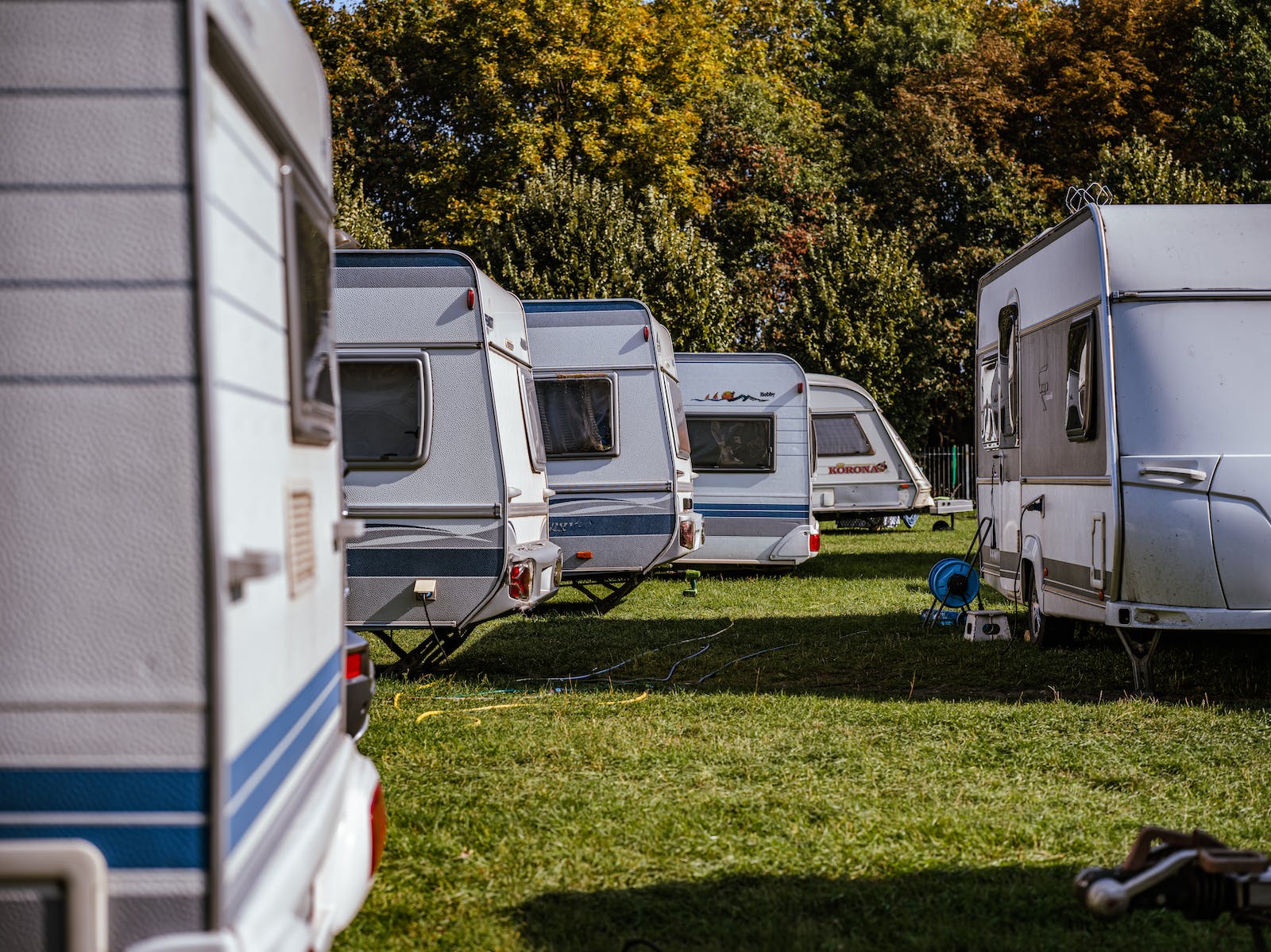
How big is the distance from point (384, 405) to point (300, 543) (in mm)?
5210

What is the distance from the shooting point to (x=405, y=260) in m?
8.20

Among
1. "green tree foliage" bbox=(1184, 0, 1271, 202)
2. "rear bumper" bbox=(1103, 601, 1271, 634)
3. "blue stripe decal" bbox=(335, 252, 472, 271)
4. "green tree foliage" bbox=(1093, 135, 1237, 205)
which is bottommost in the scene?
"rear bumper" bbox=(1103, 601, 1271, 634)

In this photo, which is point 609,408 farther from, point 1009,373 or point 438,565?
point 438,565

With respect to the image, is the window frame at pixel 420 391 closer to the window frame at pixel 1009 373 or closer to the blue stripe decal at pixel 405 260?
the blue stripe decal at pixel 405 260

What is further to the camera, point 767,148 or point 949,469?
point 949,469

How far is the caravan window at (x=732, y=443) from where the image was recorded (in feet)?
52.0

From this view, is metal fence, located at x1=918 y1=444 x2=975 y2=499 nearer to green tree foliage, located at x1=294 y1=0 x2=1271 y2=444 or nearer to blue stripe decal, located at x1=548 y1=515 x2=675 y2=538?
green tree foliage, located at x1=294 y1=0 x2=1271 y2=444

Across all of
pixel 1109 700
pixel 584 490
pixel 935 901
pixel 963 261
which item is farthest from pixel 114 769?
pixel 963 261

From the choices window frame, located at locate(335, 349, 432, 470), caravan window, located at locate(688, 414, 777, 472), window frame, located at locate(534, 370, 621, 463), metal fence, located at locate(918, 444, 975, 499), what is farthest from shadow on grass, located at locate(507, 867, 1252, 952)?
metal fence, located at locate(918, 444, 975, 499)

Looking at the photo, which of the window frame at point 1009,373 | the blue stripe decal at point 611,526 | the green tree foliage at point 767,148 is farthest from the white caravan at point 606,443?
the green tree foliage at point 767,148

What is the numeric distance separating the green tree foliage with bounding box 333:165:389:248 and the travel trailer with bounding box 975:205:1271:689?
1762 centimetres

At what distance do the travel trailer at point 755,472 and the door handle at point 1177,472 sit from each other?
847cm

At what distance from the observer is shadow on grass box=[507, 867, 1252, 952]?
4.02m

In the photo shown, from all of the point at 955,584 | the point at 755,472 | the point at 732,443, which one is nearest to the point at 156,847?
the point at 955,584
